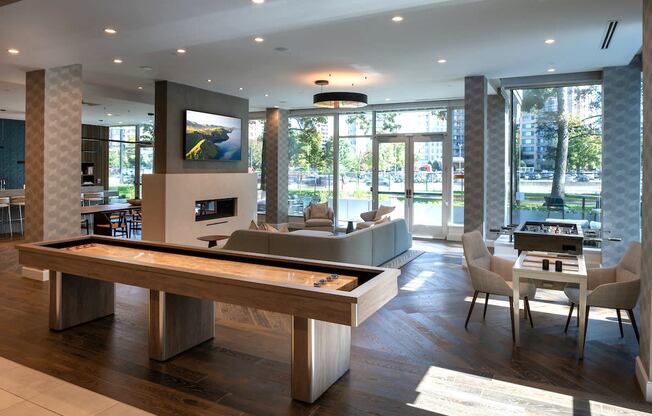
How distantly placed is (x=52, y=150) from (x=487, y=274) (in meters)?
6.01

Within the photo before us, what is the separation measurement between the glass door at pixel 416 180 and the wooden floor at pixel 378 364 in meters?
5.74

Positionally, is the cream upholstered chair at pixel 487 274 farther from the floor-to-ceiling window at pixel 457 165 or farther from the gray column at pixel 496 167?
the floor-to-ceiling window at pixel 457 165

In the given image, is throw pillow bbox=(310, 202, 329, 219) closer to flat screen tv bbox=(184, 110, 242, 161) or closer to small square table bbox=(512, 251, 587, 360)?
flat screen tv bbox=(184, 110, 242, 161)

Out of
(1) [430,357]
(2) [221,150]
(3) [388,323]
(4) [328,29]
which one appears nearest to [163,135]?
(2) [221,150]

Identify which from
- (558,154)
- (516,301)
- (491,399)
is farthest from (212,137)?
(491,399)

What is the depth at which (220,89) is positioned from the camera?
31.4 ft

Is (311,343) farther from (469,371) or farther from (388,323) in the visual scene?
(388,323)

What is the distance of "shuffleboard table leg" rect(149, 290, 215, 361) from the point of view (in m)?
3.85

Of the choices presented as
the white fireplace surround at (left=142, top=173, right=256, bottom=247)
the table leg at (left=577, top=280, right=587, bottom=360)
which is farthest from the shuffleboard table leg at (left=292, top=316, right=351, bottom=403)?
the white fireplace surround at (left=142, top=173, right=256, bottom=247)

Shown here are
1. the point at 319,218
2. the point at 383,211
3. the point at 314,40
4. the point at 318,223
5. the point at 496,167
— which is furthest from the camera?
the point at 319,218

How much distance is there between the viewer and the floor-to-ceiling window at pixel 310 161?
12555mm

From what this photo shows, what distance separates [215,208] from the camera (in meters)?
10.2

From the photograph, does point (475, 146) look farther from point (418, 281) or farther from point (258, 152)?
point (258, 152)

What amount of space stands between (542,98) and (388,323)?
581cm
